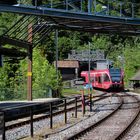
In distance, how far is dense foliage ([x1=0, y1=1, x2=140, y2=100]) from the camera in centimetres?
3962

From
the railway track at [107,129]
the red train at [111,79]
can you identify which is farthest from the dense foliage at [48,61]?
the railway track at [107,129]

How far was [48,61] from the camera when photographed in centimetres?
5422

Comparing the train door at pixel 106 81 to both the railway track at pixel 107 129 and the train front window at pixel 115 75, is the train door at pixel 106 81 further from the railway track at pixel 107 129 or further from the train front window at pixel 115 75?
the railway track at pixel 107 129

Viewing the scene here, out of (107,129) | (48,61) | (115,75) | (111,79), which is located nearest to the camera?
(107,129)

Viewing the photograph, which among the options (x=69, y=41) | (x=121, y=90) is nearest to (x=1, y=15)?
(x=69, y=41)

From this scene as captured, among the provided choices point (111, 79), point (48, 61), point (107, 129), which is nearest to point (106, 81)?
point (111, 79)

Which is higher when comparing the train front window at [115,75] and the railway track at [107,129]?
the train front window at [115,75]

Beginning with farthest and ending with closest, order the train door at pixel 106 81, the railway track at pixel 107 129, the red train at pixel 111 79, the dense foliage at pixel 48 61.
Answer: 1. the train door at pixel 106 81
2. the red train at pixel 111 79
3. the dense foliage at pixel 48 61
4. the railway track at pixel 107 129

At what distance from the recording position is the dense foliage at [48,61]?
39.6 m

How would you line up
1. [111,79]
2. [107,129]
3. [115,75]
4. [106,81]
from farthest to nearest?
[106,81]
[115,75]
[111,79]
[107,129]

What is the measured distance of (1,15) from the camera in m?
104

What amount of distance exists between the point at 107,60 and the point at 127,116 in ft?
232

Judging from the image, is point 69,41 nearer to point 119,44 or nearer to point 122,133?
point 119,44

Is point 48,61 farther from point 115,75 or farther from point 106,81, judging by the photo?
point 115,75
